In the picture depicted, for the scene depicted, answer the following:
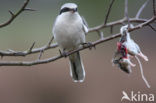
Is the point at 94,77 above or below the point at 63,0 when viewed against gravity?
above

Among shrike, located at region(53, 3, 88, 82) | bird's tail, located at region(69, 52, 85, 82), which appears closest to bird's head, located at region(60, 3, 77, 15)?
shrike, located at region(53, 3, 88, 82)

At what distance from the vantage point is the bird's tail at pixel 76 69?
4094 mm

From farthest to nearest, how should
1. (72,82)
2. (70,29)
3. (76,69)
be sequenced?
(72,82), (76,69), (70,29)

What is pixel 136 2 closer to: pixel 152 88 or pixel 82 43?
pixel 152 88

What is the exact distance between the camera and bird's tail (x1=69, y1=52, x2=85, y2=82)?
13.4ft

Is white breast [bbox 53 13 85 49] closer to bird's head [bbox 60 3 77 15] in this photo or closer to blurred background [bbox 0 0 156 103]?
bird's head [bbox 60 3 77 15]

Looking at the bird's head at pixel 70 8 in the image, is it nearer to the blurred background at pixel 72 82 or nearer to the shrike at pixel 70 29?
the shrike at pixel 70 29

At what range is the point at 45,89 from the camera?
6.07 meters

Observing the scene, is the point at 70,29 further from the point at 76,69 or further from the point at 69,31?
the point at 76,69

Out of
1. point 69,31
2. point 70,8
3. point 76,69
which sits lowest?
point 76,69

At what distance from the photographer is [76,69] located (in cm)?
414

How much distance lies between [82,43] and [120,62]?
947 mm

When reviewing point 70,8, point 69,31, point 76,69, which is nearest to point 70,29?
point 69,31

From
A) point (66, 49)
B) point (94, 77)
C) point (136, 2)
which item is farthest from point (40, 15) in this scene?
point (66, 49)
